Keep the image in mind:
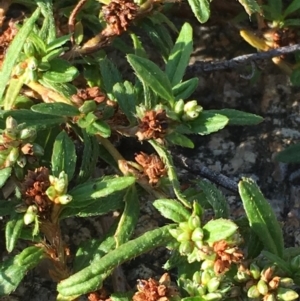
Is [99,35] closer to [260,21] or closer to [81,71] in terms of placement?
[81,71]

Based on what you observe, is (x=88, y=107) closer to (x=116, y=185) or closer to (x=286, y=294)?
(x=116, y=185)

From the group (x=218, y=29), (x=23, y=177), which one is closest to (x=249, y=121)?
(x=23, y=177)

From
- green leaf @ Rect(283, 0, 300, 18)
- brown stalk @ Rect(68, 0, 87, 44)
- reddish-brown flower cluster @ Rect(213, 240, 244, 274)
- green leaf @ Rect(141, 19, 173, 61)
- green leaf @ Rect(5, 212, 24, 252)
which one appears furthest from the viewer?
green leaf @ Rect(283, 0, 300, 18)

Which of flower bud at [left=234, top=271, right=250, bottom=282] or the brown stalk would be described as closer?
flower bud at [left=234, top=271, right=250, bottom=282]

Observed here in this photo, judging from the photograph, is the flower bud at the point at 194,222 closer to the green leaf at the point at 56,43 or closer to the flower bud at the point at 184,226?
the flower bud at the point at 184,226

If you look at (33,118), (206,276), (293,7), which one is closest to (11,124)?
(33,118)

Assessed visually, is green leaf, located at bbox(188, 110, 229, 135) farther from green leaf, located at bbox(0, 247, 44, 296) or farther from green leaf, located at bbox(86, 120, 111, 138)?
green leaf, located at bbox(0, 247, 44, 296)

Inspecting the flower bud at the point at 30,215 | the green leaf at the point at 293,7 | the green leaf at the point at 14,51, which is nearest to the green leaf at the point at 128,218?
the flower bud at the point at 30,215

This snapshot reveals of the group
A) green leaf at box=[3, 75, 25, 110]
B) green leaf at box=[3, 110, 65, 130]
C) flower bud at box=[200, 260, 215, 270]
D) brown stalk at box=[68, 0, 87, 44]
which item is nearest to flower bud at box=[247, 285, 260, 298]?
flower bud at box=[200, 260, 215, 270]
